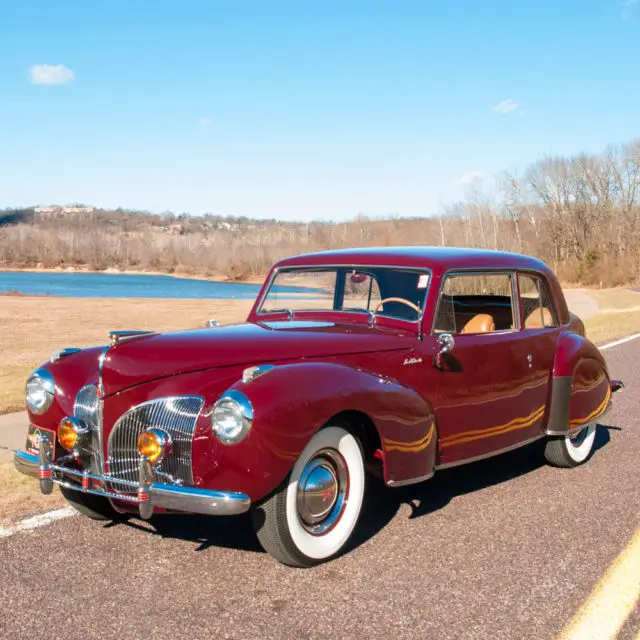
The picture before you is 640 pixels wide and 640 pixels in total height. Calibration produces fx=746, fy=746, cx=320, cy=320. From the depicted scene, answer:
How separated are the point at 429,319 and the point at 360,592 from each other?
187 cm

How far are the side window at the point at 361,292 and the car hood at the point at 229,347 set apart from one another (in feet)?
1.39

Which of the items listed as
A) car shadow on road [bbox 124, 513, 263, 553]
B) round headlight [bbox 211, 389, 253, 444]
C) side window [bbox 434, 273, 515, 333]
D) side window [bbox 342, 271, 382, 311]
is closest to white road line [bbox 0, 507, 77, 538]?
car shadow on road [bbox 124, 513, 263, 553]

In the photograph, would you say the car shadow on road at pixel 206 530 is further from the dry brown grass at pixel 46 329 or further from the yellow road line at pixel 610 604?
the dry brown grass at pixel 46 329

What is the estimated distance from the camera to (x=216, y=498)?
3334 millimetres

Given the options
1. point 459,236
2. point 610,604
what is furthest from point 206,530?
point 459,236

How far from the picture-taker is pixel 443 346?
460cm

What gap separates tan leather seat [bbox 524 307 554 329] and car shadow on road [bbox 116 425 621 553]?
3.27 feet

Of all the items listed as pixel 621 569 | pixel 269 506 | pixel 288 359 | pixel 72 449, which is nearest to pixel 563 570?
pixel 621 569

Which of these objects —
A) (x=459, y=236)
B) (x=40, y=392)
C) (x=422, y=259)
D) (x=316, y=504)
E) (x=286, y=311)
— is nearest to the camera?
(x=316, y=504)

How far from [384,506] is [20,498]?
2.37 meters

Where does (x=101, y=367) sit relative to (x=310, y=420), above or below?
above

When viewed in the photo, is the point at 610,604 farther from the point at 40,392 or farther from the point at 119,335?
the point at 40,392

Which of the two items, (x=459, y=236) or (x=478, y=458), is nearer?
(x=478, y=458)

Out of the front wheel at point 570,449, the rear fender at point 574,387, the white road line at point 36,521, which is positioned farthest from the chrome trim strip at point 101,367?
the front wheel at point 570,449
